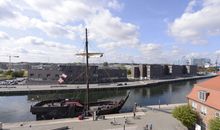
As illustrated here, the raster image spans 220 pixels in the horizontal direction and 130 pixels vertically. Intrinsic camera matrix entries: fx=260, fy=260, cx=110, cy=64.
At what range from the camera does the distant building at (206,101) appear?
29.8 meters

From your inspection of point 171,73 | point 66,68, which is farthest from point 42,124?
point 171,73

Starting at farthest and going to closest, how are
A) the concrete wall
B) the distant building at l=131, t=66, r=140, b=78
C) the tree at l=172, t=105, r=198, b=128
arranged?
the distant building at l=131, t=66, r=140, b=78 < the tree at l=172, t=105, r=198, b=128 < the concrete wall

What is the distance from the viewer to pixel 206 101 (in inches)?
1244

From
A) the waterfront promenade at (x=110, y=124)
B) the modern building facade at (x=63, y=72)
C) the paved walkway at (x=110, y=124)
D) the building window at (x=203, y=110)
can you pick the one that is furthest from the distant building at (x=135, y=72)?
the building window at (x=203, y=110)

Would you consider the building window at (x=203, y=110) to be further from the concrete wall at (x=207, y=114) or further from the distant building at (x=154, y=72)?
the distant building at (x=154, y=72)

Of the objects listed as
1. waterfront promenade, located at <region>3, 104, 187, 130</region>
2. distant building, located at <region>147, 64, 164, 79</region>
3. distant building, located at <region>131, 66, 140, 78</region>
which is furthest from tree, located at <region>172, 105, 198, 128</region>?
distant building, located at <region>131, 66, 140, 78</region>

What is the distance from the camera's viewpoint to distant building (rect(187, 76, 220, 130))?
2980cm

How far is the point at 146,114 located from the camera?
1636 inches

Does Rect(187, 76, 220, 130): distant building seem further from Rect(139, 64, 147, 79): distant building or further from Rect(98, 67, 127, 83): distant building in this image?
Rect(139, 64, 147, 79): distant building

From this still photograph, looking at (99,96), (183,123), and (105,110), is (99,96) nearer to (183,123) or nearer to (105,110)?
(105,110)

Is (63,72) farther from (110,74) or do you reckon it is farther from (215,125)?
(215,125)

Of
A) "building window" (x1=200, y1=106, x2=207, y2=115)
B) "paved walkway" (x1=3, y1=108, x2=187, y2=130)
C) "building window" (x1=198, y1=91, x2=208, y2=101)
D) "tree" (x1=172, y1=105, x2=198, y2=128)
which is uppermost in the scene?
"building window" (x1=198, y1=91, x2=208, y2=101)

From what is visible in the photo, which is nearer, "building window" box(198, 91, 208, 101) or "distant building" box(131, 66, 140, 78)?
"building window" box(198, 91, 208, 101)

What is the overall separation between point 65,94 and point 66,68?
82.9 ft
